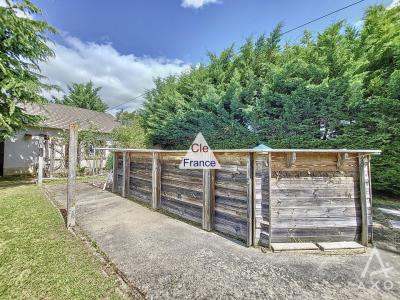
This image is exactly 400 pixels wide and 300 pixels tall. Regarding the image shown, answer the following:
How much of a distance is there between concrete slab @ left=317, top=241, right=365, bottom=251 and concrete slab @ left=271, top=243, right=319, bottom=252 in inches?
5.1

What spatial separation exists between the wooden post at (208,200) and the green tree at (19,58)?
27.8ft

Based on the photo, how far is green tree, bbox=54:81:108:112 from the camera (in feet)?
106

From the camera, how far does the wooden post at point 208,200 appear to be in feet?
15.1

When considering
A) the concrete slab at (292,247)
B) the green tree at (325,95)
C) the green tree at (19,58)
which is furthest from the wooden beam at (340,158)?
the green tree at (19,58)

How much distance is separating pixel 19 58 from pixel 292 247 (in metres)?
12.5

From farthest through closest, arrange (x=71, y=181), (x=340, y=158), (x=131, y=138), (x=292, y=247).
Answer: (x=131, y=138) < (x=71, y=181) < (x=340, y=158) < (x=292, y=247)

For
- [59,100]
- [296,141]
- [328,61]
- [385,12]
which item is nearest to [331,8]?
[328,61]

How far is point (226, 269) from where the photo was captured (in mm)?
3037

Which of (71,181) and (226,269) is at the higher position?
(71,181)

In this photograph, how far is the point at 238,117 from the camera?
10.4m

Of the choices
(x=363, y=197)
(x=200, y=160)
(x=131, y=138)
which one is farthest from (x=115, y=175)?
(x=363, y=197)

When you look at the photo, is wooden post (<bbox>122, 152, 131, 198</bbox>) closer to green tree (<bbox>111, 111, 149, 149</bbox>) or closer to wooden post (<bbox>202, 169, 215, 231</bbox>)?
wooden post (<bbox>202, 169, 215, 231</bbox>)

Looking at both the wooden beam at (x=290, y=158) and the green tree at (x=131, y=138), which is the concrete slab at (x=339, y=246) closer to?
the wooden beam at (x=290, y=158)

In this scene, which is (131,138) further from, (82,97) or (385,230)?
(82,97)
